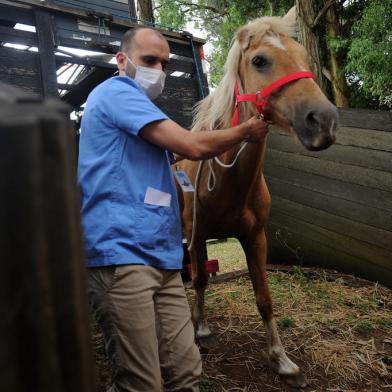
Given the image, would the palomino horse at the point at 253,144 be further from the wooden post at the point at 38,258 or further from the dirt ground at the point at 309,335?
the wooden post at the point at 38,258

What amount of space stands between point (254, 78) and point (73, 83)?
2.79 m

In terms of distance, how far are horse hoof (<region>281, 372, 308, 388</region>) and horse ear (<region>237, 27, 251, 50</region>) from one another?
2066 millimetres

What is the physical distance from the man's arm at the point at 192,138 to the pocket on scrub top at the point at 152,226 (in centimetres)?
25

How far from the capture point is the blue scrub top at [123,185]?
1507 millimetres

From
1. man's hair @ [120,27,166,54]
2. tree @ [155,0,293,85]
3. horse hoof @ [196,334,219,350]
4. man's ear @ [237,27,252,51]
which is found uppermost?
tree @ [155,0,293,85]

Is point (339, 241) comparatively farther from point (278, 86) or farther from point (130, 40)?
point (130, 40)

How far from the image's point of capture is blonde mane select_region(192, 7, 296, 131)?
7.29 feet

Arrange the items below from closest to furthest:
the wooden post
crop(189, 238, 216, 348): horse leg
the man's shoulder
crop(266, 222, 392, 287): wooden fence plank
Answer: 1. the wooden post
2. the man's shoulder
3. crop(189, 238, 216, 348): horse leg
4. crop(266, 222, 392, 287): wooden fence plank

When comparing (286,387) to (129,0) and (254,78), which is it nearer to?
(254,78)

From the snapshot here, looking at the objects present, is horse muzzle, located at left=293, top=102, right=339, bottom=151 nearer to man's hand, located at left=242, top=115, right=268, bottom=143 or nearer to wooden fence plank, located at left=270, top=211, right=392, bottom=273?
man's hand, located at left=242, top=115, right=268, bottom=143

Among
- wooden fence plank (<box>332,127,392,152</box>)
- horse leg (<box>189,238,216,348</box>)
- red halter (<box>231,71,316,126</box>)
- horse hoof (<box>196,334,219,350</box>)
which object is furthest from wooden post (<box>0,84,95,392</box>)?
wooden fence plank (<box>332,127,392,152</box>)

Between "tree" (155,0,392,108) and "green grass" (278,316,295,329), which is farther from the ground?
"tree" (155,0,392,108)

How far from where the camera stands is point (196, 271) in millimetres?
3148

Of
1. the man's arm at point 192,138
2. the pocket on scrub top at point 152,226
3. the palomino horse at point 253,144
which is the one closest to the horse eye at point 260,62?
the palomino horse at point 253,144
